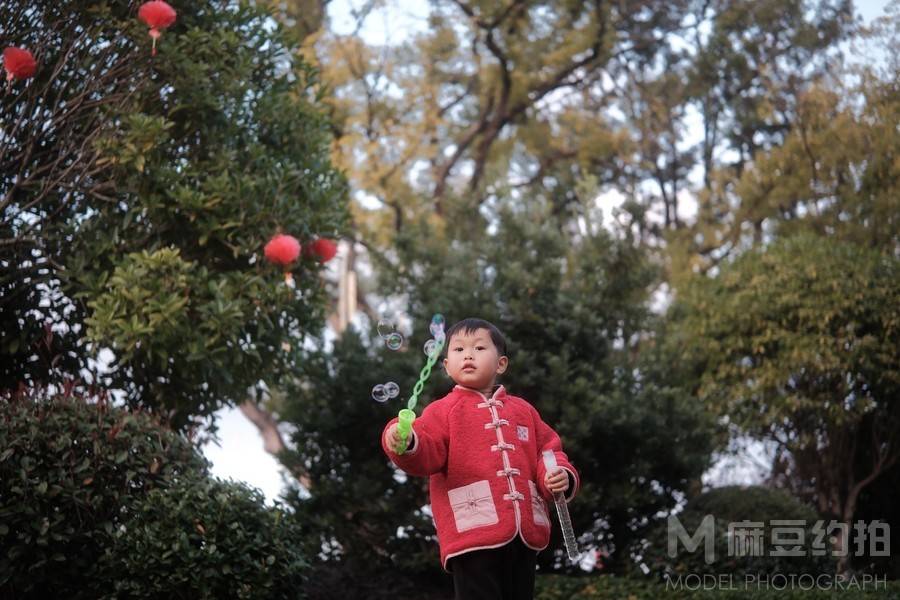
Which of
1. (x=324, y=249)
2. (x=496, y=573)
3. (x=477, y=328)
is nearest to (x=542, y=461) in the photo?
(x=496, y=573)

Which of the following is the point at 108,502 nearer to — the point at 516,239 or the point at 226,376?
the point at 226,376

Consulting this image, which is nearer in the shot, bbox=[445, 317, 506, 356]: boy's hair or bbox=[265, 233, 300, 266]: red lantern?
bbox=[445, 317, 506, 356]: boy's hair

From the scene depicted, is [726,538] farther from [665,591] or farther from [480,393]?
[480,393]

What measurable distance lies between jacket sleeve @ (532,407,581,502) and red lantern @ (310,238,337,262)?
327 centimetres

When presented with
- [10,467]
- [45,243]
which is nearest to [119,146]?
[45,243]

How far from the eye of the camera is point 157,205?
6.75 m

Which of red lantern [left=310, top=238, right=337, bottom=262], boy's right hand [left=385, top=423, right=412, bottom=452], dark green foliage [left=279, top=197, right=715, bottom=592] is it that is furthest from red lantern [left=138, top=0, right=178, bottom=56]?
boy's right hand [left=385, top=423, right=412, bottom=452]

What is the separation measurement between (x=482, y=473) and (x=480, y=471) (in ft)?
0.04

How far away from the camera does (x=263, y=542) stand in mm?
5516

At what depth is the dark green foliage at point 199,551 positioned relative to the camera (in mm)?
5270

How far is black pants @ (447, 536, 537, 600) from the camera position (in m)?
3.79

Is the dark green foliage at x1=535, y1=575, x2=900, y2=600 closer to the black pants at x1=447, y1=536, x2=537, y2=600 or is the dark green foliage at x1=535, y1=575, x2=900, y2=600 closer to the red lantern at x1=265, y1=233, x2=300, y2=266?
the red lantern at x1=265, y1=233, x2=300, y2=266

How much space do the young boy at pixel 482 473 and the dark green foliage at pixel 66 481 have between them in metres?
2.32

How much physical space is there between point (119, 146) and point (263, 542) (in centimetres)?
288
